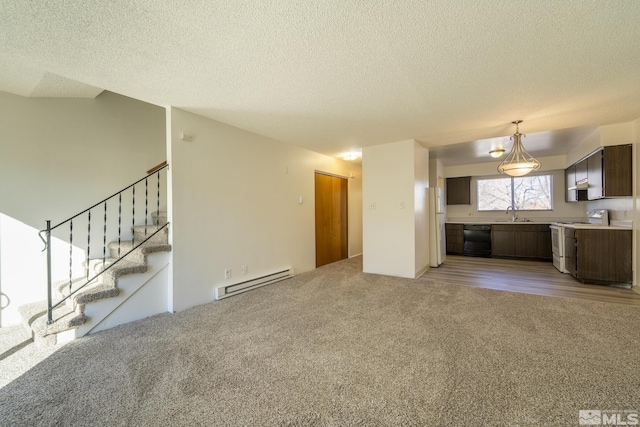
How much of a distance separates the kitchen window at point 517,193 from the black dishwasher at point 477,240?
2.82 ft

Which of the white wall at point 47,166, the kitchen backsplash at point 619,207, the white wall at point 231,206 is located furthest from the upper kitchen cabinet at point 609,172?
the white wall at point 47,166

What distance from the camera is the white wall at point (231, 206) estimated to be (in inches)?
126

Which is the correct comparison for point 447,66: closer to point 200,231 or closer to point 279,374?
point 279,374

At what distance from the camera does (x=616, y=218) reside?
4.26 metres

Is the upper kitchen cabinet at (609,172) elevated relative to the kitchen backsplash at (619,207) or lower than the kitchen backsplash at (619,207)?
elevated

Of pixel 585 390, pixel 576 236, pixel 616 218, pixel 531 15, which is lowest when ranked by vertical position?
pixel 585 390

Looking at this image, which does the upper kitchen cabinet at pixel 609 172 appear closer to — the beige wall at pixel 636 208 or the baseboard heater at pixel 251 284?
the beige wall at pixel 636 208

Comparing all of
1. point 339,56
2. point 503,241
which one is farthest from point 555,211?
point 339,56

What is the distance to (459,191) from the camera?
7.27 meters

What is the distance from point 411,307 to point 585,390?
5.34ft

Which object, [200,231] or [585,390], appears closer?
[585,390]

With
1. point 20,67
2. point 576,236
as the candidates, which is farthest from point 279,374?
point 576,236

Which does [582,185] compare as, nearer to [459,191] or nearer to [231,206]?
[459,191]

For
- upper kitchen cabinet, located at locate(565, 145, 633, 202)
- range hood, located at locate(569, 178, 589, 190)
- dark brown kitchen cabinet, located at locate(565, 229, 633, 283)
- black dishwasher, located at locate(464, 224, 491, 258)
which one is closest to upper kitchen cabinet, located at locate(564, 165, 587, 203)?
range hood, located at locate(569, 178, 589, 190)
